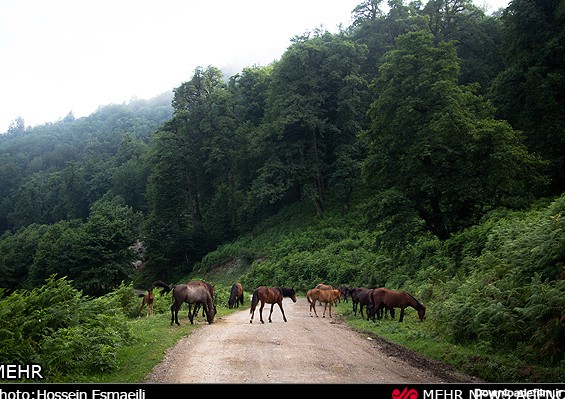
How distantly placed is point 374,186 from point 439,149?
15.3ft

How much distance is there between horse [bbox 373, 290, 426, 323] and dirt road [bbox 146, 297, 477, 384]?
7.63 feet

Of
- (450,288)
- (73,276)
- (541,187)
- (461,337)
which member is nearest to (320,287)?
(450,288)

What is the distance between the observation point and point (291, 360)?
34.6 feet

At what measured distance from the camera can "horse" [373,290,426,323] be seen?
16875mm

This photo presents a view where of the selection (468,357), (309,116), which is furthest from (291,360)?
(309,116)

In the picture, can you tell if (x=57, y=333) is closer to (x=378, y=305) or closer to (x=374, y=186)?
(x=378, y=305)

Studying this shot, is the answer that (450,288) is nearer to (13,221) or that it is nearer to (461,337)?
(461,337)

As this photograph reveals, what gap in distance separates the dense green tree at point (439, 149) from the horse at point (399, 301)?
6797 mm

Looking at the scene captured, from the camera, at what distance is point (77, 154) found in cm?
14200

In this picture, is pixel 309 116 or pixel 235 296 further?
pixel 309 116

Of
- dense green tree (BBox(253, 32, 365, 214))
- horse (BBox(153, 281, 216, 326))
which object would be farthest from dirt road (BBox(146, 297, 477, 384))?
dense green tree (BBox(253, 32, 365, 214))

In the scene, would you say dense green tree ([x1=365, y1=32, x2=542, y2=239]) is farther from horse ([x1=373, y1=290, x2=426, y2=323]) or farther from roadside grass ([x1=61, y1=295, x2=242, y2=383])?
roadside grass ([x1=61, y1=295, x2=242, y2=383])

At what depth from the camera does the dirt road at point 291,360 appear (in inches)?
354

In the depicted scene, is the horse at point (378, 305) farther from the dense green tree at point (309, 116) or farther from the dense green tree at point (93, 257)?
the dense green tree at point (93, 257)
